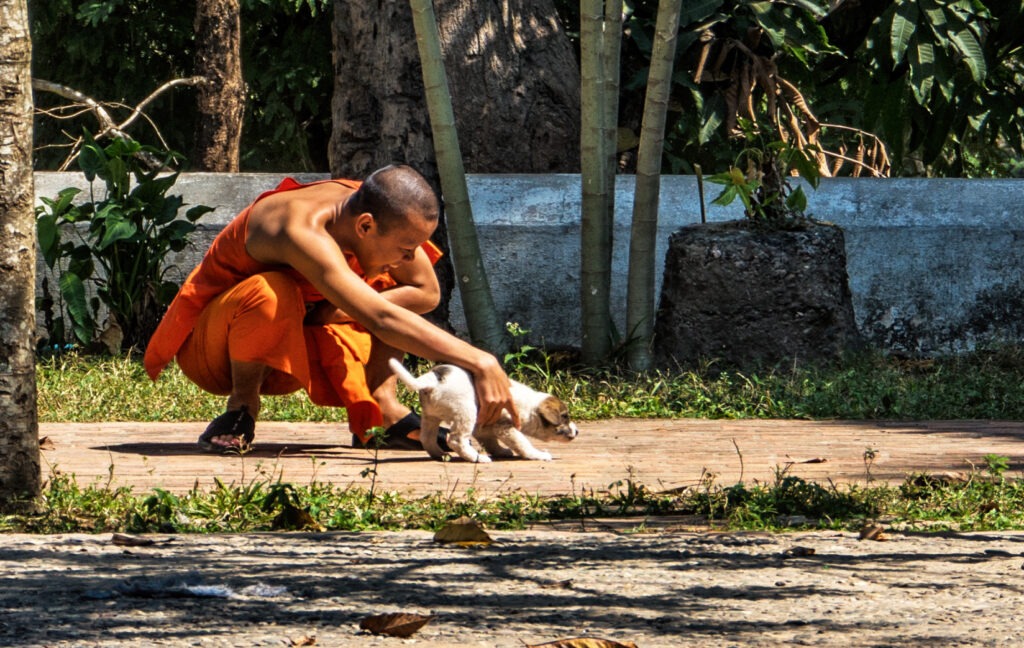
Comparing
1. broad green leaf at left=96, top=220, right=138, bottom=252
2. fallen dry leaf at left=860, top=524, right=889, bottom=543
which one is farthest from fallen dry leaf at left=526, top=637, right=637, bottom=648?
broad green leaf at left=96, top=220, right=138, bottom=252

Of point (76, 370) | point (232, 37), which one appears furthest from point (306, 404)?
point (232, 37)

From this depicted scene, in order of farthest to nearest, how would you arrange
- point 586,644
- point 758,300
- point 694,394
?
point 758,300 → point 694,394 → point 586,644

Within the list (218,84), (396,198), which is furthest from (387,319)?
(218,84)

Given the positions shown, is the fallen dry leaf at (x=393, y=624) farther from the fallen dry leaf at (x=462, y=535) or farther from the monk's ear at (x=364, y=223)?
the monk's ear at (x=364, y=223)

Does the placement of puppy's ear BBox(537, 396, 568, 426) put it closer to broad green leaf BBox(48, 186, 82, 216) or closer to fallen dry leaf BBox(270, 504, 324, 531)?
fallen dry leaf BBox(270, 504, 324, 531)

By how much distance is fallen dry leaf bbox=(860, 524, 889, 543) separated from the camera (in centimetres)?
346

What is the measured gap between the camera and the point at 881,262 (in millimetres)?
8453

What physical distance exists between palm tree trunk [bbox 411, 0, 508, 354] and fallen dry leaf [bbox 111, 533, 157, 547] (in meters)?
3.85

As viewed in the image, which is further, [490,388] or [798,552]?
[490,388]

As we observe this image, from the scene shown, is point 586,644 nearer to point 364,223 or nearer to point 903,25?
point 364,223

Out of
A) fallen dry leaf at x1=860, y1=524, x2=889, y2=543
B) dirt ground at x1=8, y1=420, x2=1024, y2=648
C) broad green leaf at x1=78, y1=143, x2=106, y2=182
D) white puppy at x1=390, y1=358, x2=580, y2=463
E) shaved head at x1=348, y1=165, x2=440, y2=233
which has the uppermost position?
broad green leaf at x1=78, y1=143, x2=106, y2=182

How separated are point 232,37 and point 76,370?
5.36 metres

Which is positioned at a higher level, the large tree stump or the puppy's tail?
the large tree stump

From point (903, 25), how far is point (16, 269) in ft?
22.5
